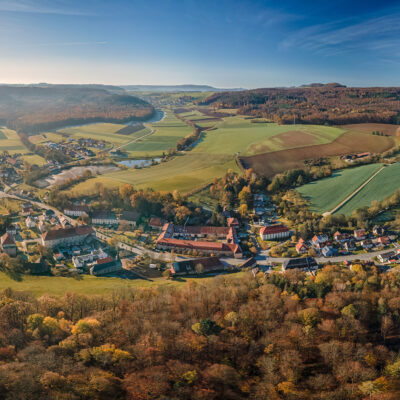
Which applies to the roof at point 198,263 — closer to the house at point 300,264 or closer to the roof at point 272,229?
the house at point 300,264

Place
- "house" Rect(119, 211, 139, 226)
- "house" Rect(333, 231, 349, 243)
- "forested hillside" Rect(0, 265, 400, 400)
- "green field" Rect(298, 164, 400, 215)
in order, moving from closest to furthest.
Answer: "forested hillside" Rect(0, 265, 400, 400) → "house" Rect(333, 231, 349, 243) → "house" Rect(119, 211, 139, 226) → "green field" Rect(298, 164, 400, 215)

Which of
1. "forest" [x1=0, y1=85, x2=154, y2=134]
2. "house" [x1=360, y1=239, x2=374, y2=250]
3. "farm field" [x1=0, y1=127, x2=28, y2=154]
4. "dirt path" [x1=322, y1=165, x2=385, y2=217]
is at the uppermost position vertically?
"forest" [x1=0, y1=85, x2=154, y2=134]

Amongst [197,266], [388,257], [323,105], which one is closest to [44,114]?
[323,105]

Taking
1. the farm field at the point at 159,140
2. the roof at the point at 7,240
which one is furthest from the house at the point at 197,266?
the farm field at the point at 159,140

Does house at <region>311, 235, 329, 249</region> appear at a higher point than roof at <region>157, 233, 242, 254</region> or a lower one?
higher

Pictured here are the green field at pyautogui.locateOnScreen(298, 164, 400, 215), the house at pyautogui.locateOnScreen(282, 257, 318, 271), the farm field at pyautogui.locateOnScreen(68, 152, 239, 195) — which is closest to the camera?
the house at pyautogui.locateOnScreen(282, 257, 318, 271)

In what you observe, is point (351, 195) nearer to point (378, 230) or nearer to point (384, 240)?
point (378, 230)

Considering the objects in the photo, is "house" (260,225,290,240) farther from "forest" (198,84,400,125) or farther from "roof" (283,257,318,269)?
"forest" (198,84,400,125)

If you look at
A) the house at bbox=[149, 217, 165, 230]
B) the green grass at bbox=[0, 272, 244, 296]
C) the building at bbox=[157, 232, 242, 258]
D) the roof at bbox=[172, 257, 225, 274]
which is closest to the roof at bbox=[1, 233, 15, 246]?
the green grass at bbox=[0, 272, 244, 296]
